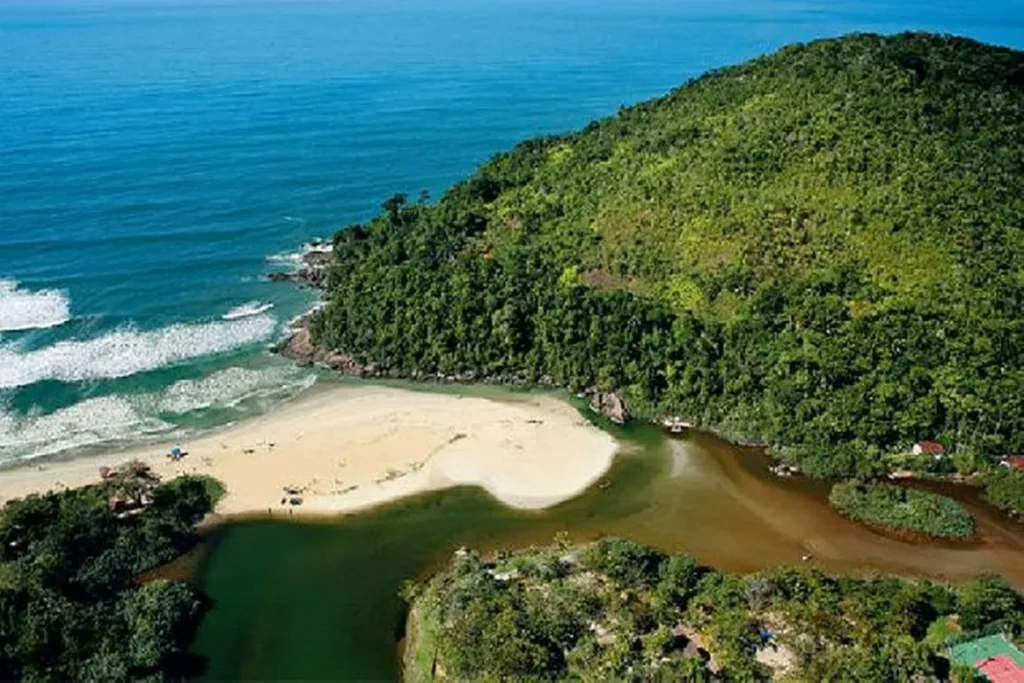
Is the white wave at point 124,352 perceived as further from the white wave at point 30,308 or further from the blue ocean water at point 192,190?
the white wave at point 30,308

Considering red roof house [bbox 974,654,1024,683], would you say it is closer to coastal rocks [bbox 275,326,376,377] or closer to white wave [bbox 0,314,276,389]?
coastal rocks [bbox 275,326,376,377]

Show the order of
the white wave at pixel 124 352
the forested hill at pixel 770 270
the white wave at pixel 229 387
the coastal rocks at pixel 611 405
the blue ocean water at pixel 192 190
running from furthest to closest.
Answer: the white wave at pixel 124 352
the blue ocean water at pixel 192 190
the white wave at pixel 229 387
the coastal rocks at pixel 611 405
the forested hill at pixel 770 270

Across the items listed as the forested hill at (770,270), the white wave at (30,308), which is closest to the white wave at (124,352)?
the white wave at (30,308)

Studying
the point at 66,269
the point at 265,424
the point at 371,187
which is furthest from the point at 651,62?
the point at 265,424

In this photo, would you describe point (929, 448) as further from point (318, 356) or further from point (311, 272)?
point (311, 272)

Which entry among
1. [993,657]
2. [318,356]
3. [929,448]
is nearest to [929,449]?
[929,448]
